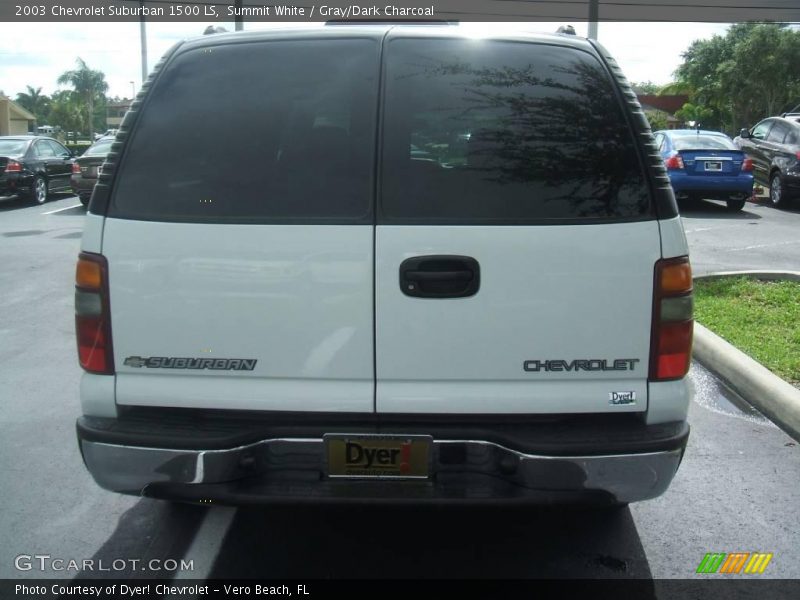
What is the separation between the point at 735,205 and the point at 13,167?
14416 mm

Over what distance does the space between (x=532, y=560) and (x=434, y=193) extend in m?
1.60

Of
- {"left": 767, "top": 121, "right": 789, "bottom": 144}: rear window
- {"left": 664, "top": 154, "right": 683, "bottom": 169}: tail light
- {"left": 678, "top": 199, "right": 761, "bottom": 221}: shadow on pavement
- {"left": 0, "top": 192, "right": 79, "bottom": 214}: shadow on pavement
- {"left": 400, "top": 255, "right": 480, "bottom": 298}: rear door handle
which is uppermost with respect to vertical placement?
{"left": 767, "top": 121, "right": 789, "bottom": 144}: rear window

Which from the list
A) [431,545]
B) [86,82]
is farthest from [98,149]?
[86,82]

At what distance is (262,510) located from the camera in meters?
3.85

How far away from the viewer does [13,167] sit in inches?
679

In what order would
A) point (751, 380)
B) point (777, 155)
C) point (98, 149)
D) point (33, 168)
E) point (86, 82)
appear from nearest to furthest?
1. point (751, 380)
2. point (777, 155)
3. point (98, 149)
4. point (33, 168)
5. point (86, 82)

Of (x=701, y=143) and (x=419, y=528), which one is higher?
(x=701, y=143)

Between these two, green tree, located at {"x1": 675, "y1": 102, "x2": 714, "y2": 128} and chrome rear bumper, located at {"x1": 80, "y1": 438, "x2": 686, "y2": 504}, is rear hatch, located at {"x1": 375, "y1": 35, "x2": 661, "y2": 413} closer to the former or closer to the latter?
A: chrome rear bumper, located at {"x1": 80, "y1": 438, "x2": 686, "y2": 504}

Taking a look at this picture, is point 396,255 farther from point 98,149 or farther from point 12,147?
point 12,147

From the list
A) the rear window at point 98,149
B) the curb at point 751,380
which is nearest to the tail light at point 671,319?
the curb at point 751,380

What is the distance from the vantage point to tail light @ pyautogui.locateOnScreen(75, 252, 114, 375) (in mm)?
2842

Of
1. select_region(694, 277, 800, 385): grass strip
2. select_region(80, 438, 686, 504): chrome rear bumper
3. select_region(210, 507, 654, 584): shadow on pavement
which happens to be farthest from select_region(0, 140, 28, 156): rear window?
select_region(80, 438, 686, 504): chrome rear bumper

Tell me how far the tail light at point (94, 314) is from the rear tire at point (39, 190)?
16410 millimetres

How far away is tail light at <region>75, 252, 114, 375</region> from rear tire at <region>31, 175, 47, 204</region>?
1641 centimetres
